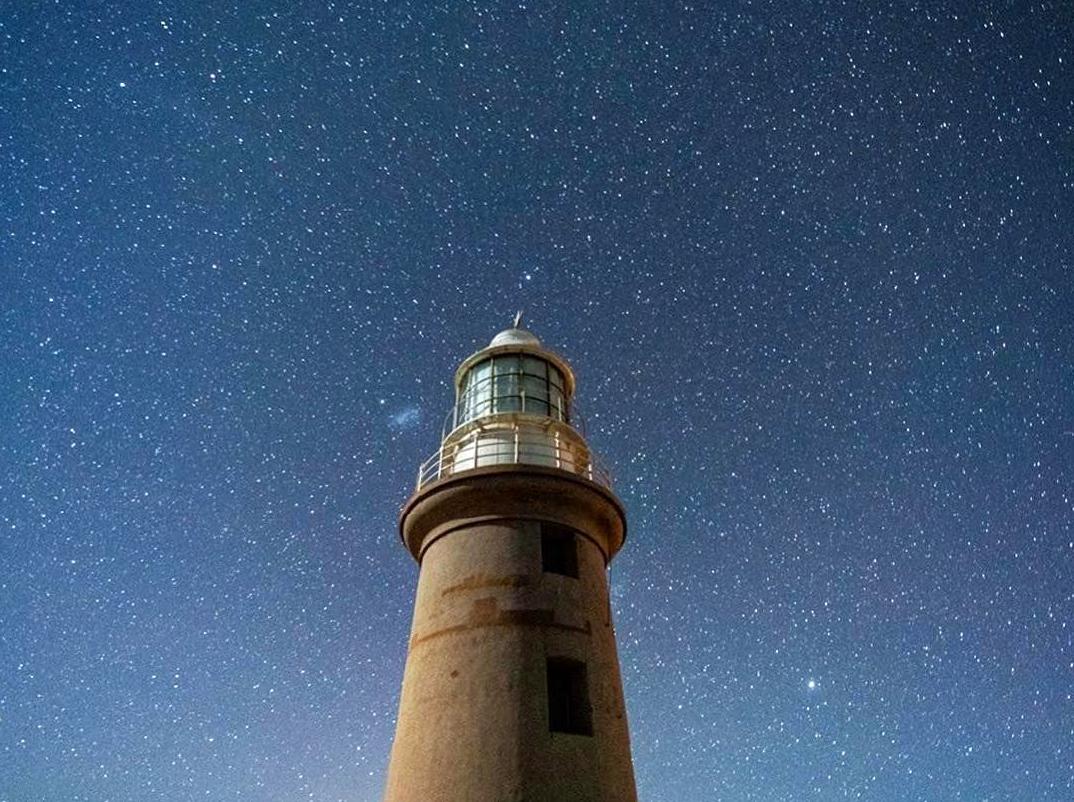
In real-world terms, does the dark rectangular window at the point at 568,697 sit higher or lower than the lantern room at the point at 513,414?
lower

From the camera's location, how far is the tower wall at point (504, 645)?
790 cm

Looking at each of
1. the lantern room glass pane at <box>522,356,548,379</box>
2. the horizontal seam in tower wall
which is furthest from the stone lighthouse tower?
the lantern room glass pane at <box>522,356,548,379</box>

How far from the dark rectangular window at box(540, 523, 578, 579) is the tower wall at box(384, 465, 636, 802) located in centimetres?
10

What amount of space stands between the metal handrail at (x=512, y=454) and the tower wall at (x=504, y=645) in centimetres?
50

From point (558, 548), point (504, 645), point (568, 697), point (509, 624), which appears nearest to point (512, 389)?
point (558, 548)

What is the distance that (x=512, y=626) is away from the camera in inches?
349

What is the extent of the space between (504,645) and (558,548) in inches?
69.7

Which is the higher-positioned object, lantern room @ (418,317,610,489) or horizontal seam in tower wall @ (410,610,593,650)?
lantern room @ (418,317,610,489)

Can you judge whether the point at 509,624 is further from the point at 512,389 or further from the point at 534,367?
the point at 534,367

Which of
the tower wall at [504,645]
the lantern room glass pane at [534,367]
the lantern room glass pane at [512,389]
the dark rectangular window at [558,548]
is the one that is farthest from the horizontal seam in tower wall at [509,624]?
the lantern room glass pane at [534,367]

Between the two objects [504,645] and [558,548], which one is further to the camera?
[558,548]

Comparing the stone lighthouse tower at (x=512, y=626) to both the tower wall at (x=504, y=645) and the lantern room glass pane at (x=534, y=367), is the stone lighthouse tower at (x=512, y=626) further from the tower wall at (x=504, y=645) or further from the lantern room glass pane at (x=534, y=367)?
the lantern room glass pane at (x=534, y=367)

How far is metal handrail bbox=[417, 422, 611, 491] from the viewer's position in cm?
1058

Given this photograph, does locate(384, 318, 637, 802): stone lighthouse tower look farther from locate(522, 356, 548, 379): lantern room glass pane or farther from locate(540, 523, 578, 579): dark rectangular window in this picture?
locate(522, 356, 548, 379): lantern room glass pane
